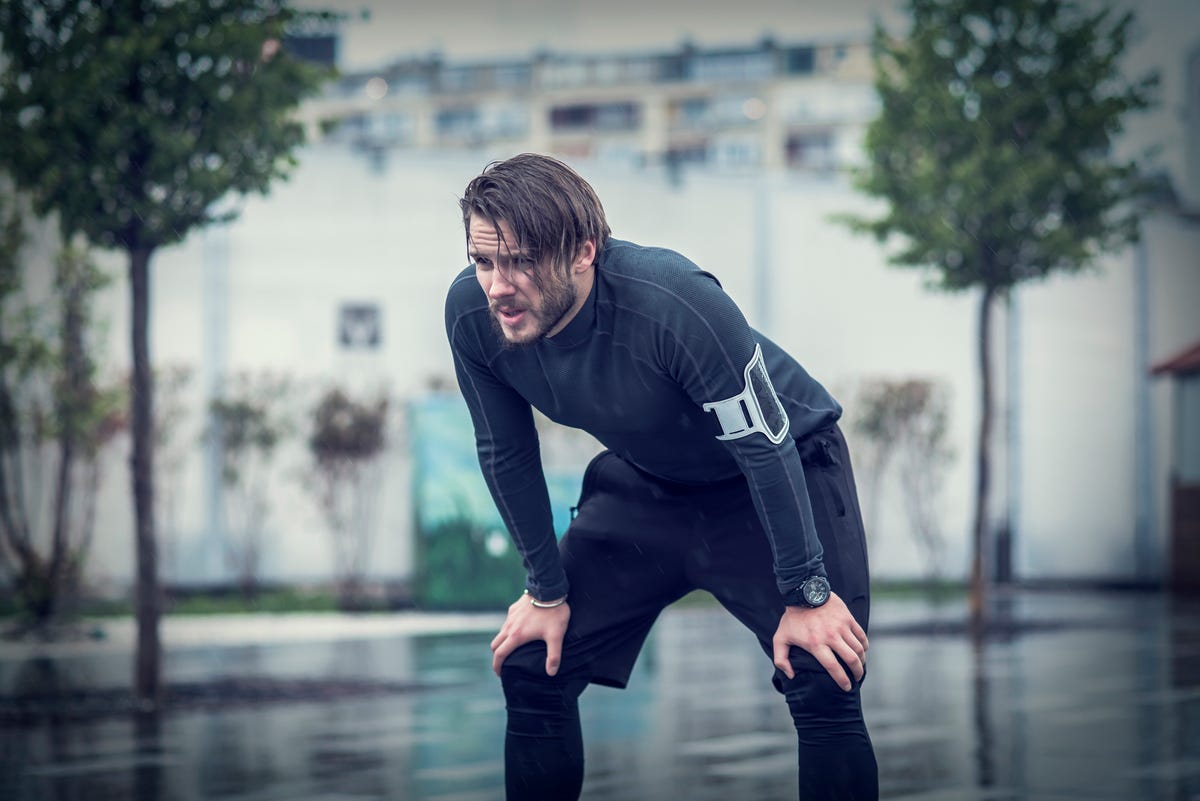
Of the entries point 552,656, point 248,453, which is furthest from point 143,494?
point 248,453

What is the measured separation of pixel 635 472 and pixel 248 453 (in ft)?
42.0

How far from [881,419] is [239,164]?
11.4 metres

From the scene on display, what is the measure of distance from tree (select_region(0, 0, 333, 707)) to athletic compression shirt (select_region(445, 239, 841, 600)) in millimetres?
5384

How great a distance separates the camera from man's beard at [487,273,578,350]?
316cm

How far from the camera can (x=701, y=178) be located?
19.6 meters

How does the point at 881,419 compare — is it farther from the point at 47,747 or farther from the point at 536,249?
the point at 536,249

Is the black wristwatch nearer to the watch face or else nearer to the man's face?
the watch face

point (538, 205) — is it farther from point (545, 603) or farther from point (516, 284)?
point (545, 603)

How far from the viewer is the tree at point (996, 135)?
1245 cm

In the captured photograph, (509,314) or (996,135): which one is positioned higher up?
(996,135)

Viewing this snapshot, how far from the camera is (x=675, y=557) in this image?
11.8 ft

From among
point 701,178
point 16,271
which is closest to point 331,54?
point 701,178

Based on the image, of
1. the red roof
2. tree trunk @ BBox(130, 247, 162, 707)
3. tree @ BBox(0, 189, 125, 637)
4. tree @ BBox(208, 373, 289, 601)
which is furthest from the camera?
the red roof

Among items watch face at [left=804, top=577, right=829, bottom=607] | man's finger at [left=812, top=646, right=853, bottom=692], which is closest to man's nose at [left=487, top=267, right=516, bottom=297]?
watch face at [left=804, top=577, right=829, bottom=607]
